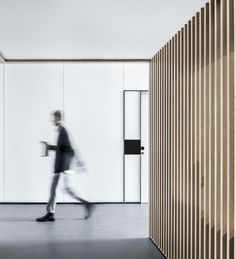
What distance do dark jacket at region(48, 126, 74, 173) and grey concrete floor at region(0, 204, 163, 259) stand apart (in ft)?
2.77

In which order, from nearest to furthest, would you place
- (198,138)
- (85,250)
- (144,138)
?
(198,138) → (85,250) → (144,138)

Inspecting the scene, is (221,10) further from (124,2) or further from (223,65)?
(124,2)

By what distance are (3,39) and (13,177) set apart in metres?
3.62

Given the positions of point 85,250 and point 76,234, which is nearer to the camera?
point 85,250

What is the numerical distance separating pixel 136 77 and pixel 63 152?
261 cm

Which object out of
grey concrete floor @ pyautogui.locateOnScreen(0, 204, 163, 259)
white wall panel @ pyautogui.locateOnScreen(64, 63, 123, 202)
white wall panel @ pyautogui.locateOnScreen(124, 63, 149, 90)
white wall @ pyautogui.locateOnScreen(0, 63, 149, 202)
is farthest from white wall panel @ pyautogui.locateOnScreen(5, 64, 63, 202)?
white wall panel @ pyautogui.locateOnScreen(124, 63, 149, 90)

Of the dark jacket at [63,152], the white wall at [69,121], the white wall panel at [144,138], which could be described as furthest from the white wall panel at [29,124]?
the dark jacket at [63,152]

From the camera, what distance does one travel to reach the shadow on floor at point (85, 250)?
5309mm

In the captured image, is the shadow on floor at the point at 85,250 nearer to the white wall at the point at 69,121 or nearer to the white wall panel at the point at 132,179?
the white wall panel at the point at 132,179

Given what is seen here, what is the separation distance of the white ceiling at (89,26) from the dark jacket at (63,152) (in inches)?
50.0

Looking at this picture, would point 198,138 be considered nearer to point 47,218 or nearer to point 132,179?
point 47,218

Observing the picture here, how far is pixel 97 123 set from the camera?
913 centimetres

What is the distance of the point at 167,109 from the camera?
535 centimetres

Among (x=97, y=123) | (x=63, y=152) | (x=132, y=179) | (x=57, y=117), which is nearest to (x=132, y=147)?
(x=132, y=179)
